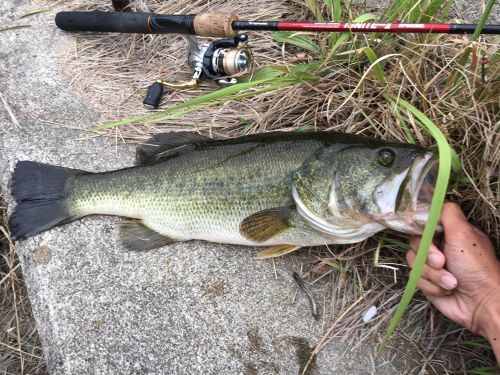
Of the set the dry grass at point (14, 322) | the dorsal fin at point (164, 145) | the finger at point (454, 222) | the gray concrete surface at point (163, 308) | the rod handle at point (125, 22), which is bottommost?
the dry grass at point (14, 322)

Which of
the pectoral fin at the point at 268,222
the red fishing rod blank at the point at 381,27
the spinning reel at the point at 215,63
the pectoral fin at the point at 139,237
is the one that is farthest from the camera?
the spinning reel at the point at 215,63

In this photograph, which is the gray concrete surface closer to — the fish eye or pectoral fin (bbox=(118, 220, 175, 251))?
pectoral fin (bbox=(118, 220, 175, 251))

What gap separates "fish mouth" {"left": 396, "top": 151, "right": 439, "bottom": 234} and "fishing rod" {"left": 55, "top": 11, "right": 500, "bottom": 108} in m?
1.00

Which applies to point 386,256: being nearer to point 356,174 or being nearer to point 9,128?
point 356,174

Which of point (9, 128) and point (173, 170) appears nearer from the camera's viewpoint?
point (173, 170)

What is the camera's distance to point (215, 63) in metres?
3.35

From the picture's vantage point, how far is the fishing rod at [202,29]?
3.02 meters

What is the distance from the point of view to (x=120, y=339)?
8.68 ft

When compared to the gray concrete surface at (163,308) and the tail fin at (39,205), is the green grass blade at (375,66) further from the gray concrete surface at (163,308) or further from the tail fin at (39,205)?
the tail fin at (39,205)

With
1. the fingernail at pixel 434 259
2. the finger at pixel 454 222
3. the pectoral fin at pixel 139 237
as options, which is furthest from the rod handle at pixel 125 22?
the fingernail at pixel 434 259

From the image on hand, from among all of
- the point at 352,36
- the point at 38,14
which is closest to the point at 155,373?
the point at 352,36

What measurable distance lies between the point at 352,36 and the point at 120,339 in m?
2.47

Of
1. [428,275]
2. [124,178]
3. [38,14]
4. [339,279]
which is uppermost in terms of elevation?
[38,14]

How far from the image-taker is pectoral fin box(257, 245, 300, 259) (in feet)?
9.12
